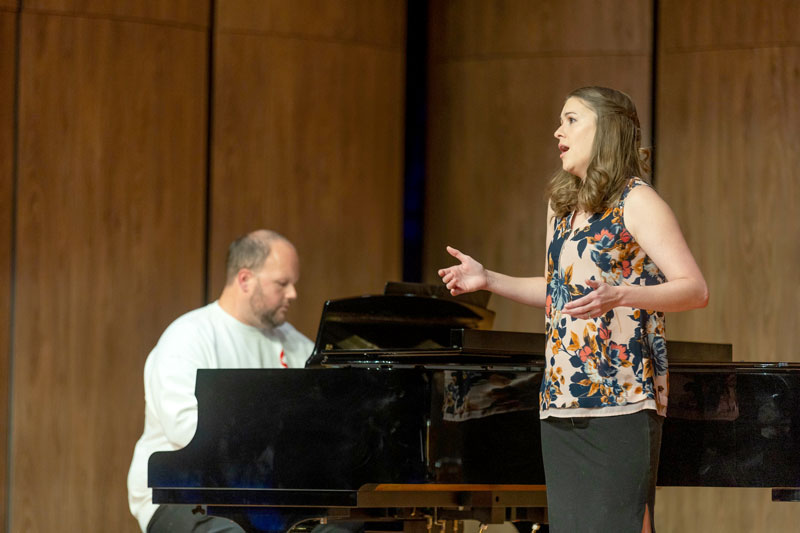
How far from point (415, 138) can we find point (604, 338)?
12.7 feet

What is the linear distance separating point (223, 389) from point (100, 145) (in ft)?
7.69

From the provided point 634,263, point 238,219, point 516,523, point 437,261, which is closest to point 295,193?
point 238,219

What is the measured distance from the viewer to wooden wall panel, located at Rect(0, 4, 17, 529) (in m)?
4.74

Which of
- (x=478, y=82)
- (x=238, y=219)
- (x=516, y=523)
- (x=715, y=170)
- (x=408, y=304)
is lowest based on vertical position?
(x=516, y=523)

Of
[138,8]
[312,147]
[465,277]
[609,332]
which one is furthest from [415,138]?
[609,332]

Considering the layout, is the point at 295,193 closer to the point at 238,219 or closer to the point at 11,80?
the point at 238,219

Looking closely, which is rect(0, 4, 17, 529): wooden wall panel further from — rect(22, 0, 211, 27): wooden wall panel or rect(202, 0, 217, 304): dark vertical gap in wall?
rect(202, 0, 217, 304): dark vertical gap in wall

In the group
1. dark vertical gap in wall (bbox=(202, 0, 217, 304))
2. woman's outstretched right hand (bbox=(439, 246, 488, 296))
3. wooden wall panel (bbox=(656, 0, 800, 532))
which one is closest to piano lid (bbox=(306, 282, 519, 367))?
woman's outstretched right hand (bbox=(439, 246, 488, 296))

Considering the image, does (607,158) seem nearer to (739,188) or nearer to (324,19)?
(739,188)

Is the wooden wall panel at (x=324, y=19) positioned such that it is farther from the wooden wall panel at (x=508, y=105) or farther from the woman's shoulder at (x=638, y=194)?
the woman's shoulder at (x=638, y=194)

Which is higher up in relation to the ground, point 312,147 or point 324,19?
point 324,19

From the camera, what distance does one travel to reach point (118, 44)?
495 centimetres

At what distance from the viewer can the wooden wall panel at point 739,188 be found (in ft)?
16.5

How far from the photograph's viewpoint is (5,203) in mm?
4793
